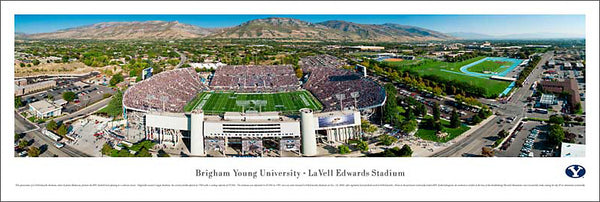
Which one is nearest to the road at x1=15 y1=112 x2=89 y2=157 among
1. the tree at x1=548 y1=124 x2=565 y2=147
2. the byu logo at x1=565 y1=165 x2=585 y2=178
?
the byu logo at x1=565 y1=165 x2=585 y2=178

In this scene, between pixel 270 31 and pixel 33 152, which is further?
pixel 270 31

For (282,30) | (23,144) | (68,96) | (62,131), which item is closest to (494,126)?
(62,131)

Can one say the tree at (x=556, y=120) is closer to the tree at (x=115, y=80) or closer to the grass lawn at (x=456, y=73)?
the grass lawn at (x=456, y=73)

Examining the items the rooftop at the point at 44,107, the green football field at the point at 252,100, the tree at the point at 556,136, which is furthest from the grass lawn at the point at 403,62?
the rooftop at the point at 44,107

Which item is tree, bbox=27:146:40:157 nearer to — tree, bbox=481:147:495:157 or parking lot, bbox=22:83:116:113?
parking lot, bbox=22:83:116:113

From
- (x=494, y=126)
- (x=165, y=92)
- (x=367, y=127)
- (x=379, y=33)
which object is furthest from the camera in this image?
(x=379, y=33)

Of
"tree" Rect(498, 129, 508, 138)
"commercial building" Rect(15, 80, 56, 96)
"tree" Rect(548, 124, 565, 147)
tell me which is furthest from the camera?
"commercial building" Rect(15, 80, 56, 96)

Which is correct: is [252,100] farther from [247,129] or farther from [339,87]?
[247,129]
